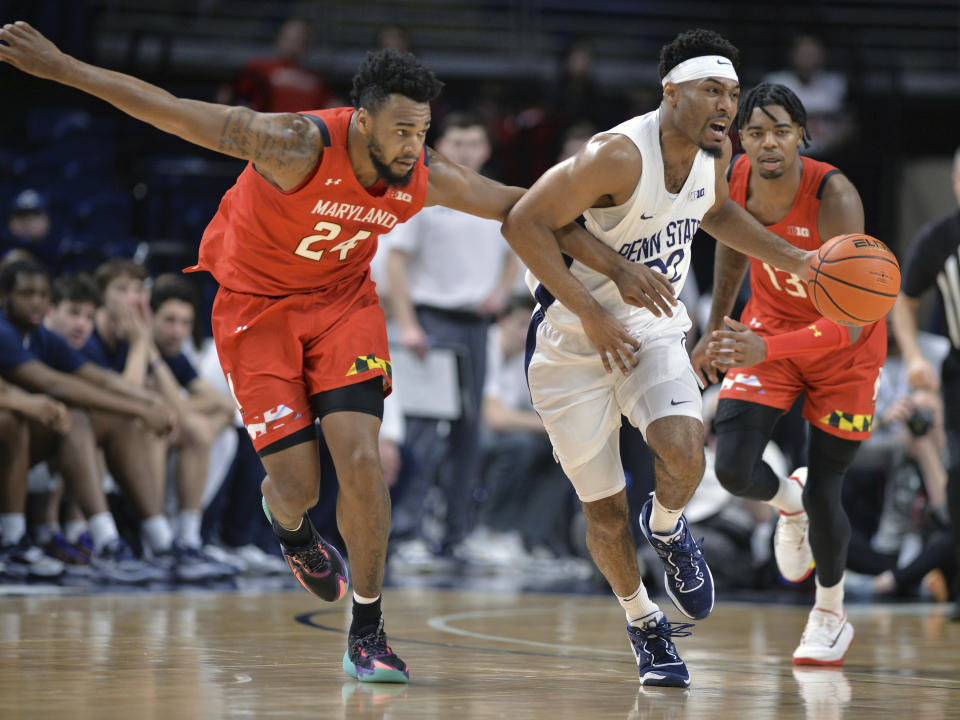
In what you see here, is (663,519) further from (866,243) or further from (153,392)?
(153,392)

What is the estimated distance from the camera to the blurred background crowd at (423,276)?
7.76 metres

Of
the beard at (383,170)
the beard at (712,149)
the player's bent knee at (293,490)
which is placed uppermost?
the beard at (712,149)

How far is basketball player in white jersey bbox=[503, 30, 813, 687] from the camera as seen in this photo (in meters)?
4.34

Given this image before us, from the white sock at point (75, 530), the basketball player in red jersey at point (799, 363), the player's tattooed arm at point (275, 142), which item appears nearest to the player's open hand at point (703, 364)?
the basketball player in red jersey at point (799, 363)

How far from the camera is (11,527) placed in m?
7.13

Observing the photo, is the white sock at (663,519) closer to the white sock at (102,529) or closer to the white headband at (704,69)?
the white headband at (704,69)

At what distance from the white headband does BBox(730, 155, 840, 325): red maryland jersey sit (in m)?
0.92

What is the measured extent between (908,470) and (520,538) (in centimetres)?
323

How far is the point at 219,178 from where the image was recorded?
1172cm

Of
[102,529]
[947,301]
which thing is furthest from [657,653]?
[102,529]

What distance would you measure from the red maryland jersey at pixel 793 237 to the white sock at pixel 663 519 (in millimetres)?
1280

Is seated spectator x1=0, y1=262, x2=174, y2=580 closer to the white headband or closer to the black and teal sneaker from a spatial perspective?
the black and teal sneaker

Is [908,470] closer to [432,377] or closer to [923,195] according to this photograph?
[432,377]

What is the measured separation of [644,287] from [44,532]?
15.6 ft
